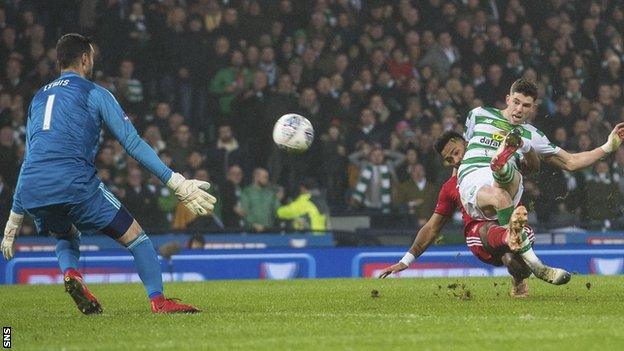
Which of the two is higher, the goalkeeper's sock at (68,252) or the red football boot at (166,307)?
the goalkeeper's sock at (68,252)

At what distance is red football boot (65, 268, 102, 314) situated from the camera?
8.44m

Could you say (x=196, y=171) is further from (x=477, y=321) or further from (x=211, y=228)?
(x=477, y=321)

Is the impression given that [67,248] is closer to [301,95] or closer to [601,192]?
[301,95]

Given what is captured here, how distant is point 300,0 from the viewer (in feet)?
66.2

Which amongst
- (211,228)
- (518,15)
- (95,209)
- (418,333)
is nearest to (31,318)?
(95,209)

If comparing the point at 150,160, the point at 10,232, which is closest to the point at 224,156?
the point at 10,232

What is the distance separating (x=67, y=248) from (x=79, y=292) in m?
0.59

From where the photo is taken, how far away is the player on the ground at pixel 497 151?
32.4ft

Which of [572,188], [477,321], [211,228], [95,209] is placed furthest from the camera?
[572,188]

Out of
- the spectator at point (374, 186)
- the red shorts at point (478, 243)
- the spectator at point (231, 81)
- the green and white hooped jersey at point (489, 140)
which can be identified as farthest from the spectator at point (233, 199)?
the green and white hooped jersey at point (489, 140)

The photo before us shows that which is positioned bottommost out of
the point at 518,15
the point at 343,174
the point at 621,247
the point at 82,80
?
the point at 621,247

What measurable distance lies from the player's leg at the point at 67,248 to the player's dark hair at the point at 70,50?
1.12 meters

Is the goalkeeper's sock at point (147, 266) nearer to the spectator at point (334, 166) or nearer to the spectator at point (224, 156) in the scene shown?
the spectator at point (224, 156)

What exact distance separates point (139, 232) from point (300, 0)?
39.6 ft
